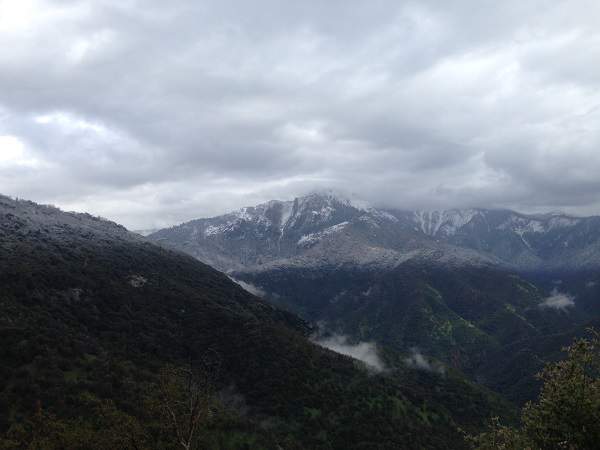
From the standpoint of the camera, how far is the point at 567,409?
41.6 metres

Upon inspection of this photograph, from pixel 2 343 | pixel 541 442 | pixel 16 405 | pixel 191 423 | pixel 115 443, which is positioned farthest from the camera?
pixel 2 343

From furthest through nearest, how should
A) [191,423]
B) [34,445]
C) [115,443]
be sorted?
[34,445]
[115,443]
[191,423]

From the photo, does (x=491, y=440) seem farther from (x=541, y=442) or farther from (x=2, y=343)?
(x=2, y=343)

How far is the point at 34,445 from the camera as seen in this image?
2459 inches

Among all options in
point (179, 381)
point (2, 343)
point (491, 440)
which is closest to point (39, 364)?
point (2, 343)

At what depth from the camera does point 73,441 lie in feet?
211

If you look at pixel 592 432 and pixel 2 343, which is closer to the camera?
pixel 592 432

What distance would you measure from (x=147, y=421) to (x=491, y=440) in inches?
5331

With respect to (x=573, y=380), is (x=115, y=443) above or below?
below

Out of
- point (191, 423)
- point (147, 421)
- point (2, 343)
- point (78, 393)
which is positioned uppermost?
point (191, 423)

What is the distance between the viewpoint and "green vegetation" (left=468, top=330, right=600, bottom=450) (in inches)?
1591

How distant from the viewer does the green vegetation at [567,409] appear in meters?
40.4

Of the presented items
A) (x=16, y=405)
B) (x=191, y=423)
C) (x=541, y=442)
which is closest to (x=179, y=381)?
(x=191, y=423)

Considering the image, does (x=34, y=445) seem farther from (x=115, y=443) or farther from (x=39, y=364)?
(x=39, y=364)
